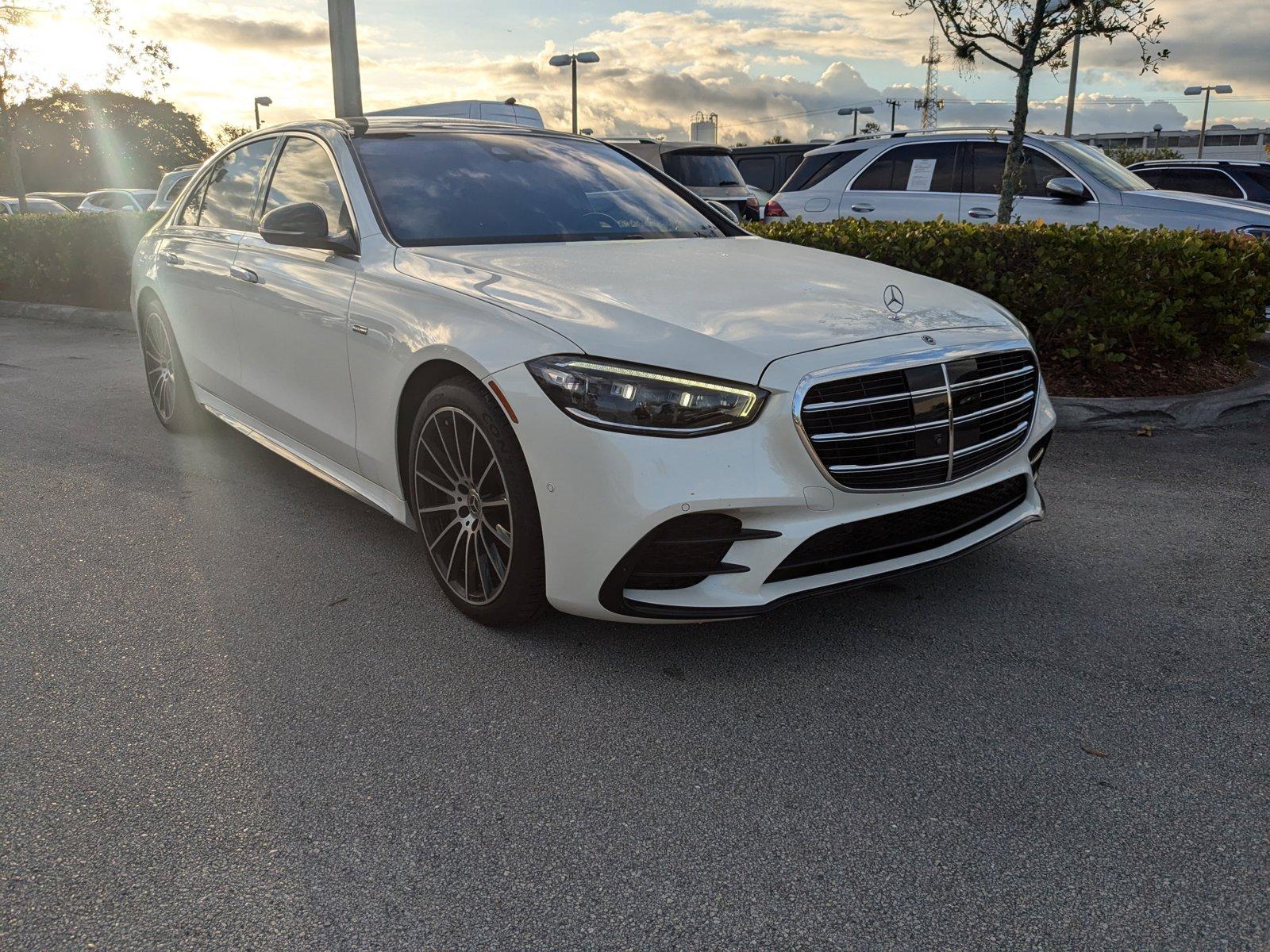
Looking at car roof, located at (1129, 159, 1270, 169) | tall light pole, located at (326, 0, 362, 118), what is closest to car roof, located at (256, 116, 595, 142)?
tall light pole, located at (326, 0, 362, 118)

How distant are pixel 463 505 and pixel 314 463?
1.15m

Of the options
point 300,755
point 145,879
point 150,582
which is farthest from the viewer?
point 150,582

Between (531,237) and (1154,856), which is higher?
(531,237)

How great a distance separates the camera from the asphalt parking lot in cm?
209

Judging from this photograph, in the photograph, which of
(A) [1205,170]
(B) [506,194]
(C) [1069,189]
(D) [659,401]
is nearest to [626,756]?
(D) [659,401]

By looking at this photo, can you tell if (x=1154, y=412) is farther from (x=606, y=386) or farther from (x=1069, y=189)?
(x=606, y=386)

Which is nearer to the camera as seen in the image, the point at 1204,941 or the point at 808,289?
the point at 1204,941

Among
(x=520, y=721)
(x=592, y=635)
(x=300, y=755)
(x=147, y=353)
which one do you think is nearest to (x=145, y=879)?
(x=300, y=755)

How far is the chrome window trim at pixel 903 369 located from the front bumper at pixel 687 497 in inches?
0.6

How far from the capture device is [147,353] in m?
6.00

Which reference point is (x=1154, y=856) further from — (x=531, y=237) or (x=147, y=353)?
(x=147, y=353)

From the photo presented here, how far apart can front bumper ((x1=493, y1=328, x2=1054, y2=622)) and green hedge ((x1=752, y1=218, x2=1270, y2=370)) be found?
3739 millimetres

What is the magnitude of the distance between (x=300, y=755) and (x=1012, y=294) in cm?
510

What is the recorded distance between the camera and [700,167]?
47.9 ft
